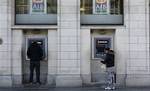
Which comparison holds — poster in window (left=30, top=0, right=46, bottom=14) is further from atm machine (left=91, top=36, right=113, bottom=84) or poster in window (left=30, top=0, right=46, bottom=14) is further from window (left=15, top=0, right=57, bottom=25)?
atm machine (left=91, top=36, right=113, bottom=84)

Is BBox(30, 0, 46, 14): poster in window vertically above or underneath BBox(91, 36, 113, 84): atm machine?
above

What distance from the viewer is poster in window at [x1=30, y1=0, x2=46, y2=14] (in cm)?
2046

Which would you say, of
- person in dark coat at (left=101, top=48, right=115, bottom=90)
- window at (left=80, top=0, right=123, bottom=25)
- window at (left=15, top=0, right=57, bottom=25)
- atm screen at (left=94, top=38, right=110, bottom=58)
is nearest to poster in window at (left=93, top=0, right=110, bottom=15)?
window at (left=80, top=0, right=123, bottom=25)

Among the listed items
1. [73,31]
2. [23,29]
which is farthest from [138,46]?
[23,29]

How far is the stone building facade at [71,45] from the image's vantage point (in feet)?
64.8

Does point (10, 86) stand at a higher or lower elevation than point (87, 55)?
lower

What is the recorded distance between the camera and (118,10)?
20.6 metres

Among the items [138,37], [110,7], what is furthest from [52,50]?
[138,37]

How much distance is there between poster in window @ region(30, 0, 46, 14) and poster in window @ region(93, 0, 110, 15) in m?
2.32

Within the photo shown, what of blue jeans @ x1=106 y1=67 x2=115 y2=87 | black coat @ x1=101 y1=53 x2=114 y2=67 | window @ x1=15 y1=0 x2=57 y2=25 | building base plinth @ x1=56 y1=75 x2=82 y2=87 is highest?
window @ x1=15 y1=0 x2=57 y2=25

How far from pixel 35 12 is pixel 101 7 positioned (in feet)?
9.88

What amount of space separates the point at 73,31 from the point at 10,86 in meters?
3.65

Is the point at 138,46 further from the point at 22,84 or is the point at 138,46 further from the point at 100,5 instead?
the point at 22,84

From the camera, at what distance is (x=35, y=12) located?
20.4 metres
